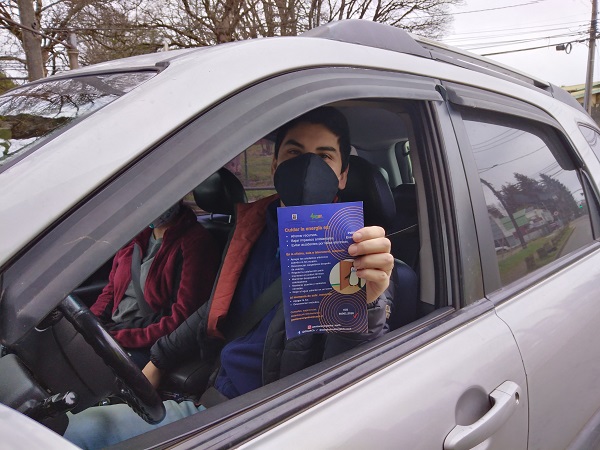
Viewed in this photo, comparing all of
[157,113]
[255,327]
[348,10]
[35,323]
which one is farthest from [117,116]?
[348,10]

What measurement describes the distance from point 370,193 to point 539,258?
0.64 meters

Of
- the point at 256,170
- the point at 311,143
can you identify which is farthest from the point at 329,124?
the point at 256,170

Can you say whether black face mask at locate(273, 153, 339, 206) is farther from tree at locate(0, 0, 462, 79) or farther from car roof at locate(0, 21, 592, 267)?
tree at locate(0, 0, 462, 79)

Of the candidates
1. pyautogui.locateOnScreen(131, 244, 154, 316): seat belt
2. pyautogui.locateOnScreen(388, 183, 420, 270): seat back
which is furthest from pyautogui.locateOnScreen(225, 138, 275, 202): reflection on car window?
pyautogui.locateOnScreen(131, 244, 154, 316): seat belt

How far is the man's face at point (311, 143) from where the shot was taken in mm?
1632

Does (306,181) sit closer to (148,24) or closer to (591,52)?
(148,24)

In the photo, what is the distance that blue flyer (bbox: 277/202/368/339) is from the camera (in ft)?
3.51

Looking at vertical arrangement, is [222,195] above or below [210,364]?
above

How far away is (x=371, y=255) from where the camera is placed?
1.14 m

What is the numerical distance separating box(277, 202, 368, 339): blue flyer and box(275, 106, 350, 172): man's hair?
1.78ft

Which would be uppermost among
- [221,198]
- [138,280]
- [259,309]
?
[221,198]

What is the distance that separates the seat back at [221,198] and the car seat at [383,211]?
81 centimetres

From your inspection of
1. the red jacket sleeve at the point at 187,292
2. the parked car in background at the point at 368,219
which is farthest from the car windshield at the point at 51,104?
the red jacket sleeve at the point at 187,292

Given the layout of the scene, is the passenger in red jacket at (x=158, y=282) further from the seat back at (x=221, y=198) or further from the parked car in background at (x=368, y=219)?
the parked car in background at (x=368, y=219)
